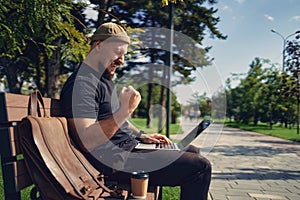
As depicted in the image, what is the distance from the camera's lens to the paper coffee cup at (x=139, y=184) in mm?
1755

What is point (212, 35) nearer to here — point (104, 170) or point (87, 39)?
point (87, 39)

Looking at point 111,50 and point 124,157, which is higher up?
point 111,50

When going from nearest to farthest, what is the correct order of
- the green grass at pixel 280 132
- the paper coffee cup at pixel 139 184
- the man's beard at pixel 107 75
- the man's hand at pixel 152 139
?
the paper coffee cup at pixel 139 184 → the man's beard at pixel 107 75 → the man's hand at pixel 152 139 → the green grass at pixel 280 132

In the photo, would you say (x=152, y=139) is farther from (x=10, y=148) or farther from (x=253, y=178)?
(x=253, y=178)

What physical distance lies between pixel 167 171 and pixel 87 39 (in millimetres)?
2926

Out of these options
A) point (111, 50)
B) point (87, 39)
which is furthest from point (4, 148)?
point (87, 39)

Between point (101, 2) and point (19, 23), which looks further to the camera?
point (101, 2)

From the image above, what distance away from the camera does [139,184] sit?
176 centimetres

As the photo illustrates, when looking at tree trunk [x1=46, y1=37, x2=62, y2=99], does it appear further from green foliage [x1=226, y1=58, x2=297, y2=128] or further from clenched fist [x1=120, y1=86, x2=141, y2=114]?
green foliage [x1=226, y1=58, x2=297, y2=128]

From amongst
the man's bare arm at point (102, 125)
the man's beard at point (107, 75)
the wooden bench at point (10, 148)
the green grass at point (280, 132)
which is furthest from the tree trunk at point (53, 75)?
the green grass at point (280, 132)

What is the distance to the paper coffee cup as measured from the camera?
1755 millimetres

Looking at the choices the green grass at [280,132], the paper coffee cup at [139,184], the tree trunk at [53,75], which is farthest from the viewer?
the green grass at [280,132]

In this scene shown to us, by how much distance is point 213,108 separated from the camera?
13.0ft

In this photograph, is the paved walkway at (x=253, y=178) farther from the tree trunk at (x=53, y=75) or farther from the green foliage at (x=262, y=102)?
the green foliage at (x=262, y=102)
